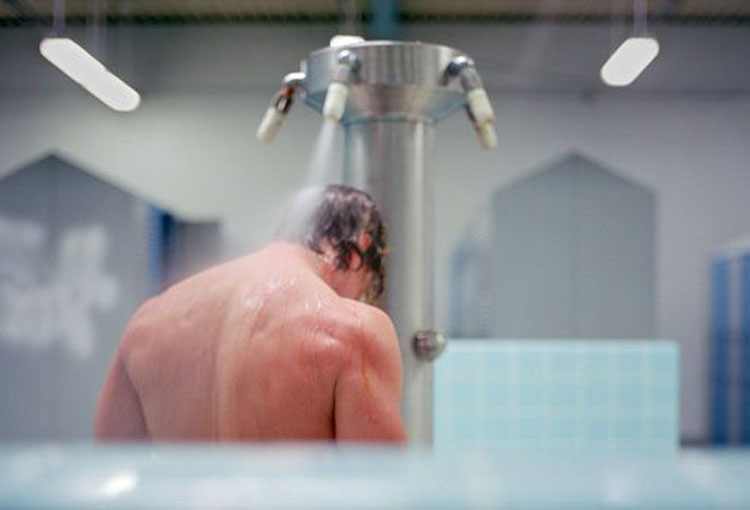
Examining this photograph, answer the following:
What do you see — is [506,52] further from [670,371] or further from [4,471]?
[4,471]

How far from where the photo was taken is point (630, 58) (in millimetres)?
3201

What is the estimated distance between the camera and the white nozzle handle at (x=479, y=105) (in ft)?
3.19

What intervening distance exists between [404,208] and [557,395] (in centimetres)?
233

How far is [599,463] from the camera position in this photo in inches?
12.2

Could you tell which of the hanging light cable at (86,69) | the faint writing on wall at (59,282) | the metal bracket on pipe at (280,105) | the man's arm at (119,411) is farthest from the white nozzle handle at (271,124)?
→ the faint writing on wall at (59,282)

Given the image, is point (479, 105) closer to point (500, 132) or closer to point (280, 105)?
point (280, 105)

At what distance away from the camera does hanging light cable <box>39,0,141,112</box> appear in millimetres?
2658

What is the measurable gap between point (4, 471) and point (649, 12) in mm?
5387

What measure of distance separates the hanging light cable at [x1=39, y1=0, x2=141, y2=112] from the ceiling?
2144 mm

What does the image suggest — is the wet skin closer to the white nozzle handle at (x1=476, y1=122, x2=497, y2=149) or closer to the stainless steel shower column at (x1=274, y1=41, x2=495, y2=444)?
the stainless steel shower column at (x1=274, y1=41, x2=495, y2=444)

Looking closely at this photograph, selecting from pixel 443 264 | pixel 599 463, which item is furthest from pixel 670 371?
pixel 599 463

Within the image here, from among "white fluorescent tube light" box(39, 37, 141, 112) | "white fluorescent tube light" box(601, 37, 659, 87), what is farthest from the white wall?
"white fluorescent tube light" box(39, 37, 141, 112)

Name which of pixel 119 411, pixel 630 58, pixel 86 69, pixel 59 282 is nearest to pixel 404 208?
pixel 119 411

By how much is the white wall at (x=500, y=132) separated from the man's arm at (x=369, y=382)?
404cm
